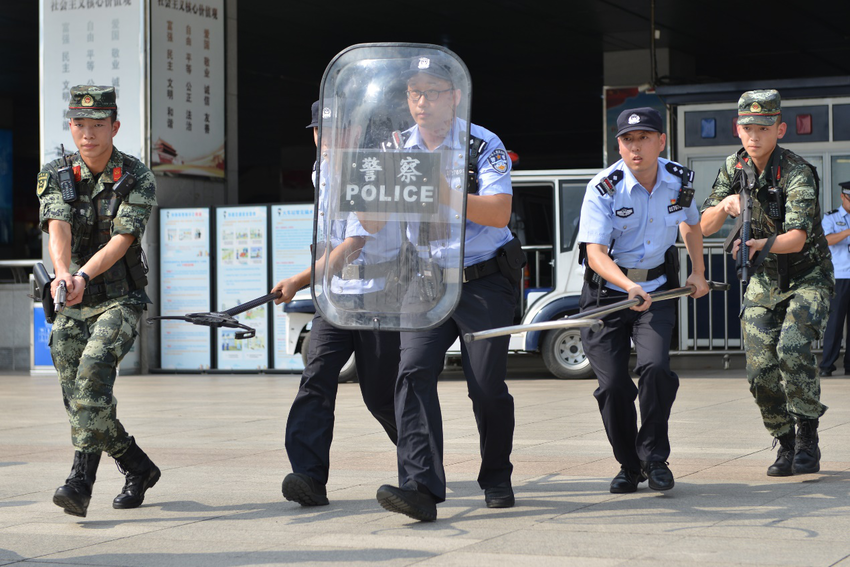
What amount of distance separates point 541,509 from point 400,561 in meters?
1.11

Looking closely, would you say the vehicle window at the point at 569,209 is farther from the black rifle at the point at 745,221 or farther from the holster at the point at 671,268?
the holster at the point at 671,268

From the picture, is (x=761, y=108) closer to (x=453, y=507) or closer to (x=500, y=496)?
(x=500, y=496)

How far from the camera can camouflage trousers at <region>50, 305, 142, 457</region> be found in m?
5.12

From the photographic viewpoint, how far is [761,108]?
585cm

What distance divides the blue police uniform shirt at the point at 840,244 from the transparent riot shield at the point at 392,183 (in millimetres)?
8936

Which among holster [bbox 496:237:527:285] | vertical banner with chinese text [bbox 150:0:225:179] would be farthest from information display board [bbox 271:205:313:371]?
holster [bbox 496:237:527:285]

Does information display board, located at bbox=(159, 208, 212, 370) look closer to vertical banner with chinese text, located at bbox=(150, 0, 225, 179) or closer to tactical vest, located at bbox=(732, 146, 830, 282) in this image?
vertical banner with chinese text, located at bbox=(150, 0, 225, 179)

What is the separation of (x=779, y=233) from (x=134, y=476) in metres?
3.31

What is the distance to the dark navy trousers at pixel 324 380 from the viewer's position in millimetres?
5211

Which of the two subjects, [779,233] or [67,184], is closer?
[67,184]

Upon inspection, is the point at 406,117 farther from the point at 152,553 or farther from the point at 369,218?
the point at 152,553

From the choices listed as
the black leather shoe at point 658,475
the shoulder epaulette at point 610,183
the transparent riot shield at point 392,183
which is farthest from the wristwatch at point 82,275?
the black leather shoe at point 658,475

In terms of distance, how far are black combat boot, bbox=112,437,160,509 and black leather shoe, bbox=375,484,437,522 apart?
1327mm

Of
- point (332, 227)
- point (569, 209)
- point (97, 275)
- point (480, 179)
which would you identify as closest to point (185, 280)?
point (569, 209)
